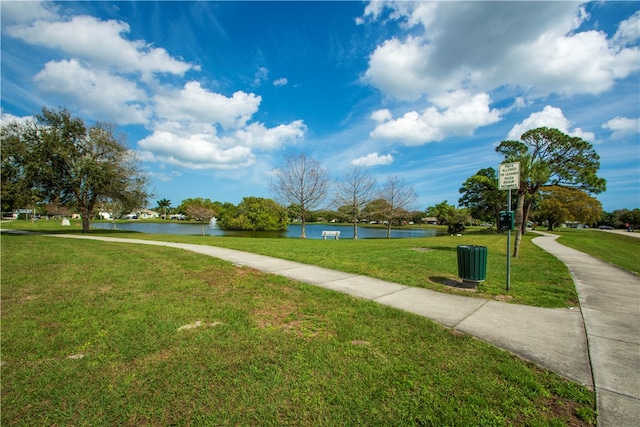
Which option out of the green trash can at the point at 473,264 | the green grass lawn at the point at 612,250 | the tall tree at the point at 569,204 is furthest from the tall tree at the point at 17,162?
the tall tree at the point at 569,204

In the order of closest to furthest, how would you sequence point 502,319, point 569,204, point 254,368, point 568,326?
point 254,368, point 568,326, point 502,319, point 569,204

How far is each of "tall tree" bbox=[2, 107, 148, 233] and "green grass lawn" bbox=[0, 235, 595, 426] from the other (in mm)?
18572

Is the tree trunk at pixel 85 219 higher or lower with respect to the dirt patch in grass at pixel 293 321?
higher

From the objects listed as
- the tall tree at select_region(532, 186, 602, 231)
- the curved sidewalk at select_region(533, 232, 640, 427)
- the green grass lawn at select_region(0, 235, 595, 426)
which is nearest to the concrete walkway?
the curved sidewalk at select_region(533, 232, 640, 427)

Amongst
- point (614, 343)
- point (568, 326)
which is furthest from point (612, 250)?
point (614, 343)

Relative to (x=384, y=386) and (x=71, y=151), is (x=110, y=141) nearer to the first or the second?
(x=71, y=151)

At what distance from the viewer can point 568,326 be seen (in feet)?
13.4

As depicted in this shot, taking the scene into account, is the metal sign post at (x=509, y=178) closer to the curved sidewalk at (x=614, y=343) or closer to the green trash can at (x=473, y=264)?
the green trash can at (x=473, y=264)

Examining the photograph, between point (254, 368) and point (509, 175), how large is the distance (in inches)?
252

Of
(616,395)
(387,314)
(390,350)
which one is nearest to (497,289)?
(387,314)

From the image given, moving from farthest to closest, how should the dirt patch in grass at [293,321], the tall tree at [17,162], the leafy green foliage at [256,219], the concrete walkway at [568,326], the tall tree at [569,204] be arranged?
the leafy green foliage at [256,219], the tall tree at [569,204], the tall tree at [17,162], the dirt patch in grass at [293,321], the concrete walkway at [568,326]

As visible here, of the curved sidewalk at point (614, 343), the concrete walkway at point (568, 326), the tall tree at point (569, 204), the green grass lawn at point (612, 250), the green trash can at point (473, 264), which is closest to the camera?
the curved sidewalk at point (614, 343)

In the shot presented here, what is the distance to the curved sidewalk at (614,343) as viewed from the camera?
2.35 metres

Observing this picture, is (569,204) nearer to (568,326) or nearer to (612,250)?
(612,250)
